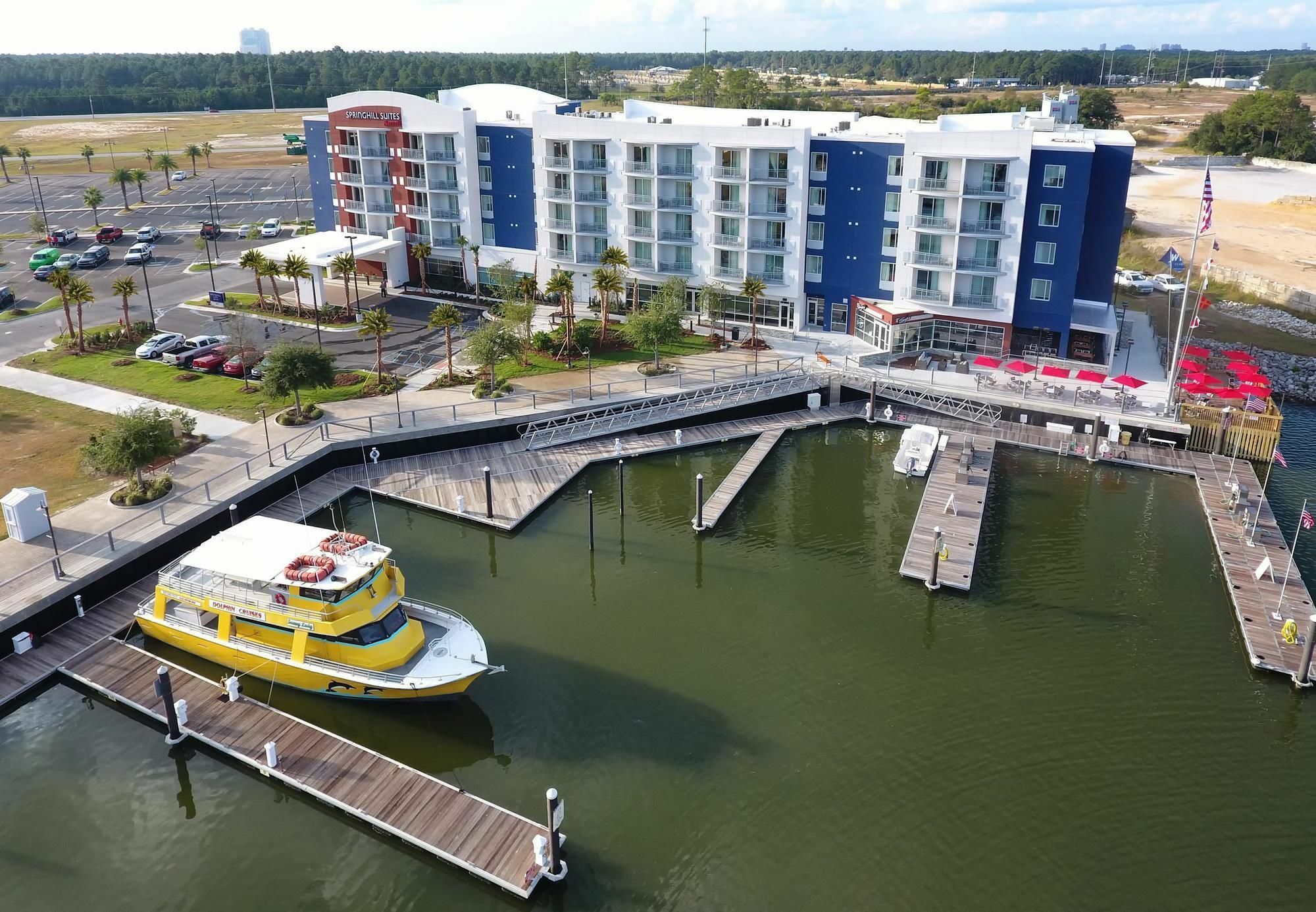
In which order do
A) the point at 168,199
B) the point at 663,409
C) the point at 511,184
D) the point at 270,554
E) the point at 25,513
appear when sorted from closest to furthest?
the point at 270,554, the point at 25,513, the point at 663,409, the point at 511,184, the point at 168,199

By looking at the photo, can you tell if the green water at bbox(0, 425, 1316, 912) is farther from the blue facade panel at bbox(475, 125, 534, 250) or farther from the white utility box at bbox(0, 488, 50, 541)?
the blue facade panel at bbox(475, 125, 534, 250)

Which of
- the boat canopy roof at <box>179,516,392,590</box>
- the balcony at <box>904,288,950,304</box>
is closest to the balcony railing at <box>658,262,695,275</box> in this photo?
the balcony at <box>904,288,950,304</box>

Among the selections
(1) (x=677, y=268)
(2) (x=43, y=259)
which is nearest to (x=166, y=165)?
(2) (x=43, y=259)

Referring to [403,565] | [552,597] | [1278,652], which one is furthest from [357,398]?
[1278,652]

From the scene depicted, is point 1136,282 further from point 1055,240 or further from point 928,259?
point 928,259

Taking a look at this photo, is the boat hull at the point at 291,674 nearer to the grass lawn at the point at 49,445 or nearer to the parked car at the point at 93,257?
the grass lawn at the point at 49,445

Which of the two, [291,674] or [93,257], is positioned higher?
[93,257]

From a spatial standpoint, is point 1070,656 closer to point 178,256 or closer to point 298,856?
point 298,856
